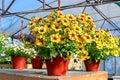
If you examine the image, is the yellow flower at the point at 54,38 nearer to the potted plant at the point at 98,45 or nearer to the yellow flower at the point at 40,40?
the yellow flower at the point at 40,40

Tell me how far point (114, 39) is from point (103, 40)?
168 mm

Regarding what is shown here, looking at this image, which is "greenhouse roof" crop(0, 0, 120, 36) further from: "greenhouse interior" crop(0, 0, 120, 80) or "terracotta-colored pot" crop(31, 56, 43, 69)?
"greenhouse interior" crop(0, 0, 120, 80)

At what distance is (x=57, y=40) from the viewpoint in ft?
6.61

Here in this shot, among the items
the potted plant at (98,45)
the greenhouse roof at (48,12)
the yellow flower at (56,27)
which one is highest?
the greenhouse roof at (48,12)

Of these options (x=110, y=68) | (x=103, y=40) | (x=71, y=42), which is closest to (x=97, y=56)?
(x=103, y=40)

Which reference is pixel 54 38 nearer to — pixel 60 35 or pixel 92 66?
pixel 60 35

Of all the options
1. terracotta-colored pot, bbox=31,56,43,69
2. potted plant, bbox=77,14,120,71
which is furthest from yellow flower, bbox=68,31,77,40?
terracotta-colored pot, bbox=31,56,43,69

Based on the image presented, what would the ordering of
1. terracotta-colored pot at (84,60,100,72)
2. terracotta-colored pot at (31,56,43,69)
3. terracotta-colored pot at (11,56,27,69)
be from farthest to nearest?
terracotta-colored pot at (31,56,43,69)
terracotta-colored pot at (11,56,27,69)
terracotta-colored pot at (84,60,100,72)

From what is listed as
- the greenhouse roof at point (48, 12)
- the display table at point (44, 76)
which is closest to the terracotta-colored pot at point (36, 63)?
the display table at point (44, 76)

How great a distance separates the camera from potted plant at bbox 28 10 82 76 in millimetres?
2039

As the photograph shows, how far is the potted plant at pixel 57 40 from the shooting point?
6.69 feet

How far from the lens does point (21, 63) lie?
2.93 m

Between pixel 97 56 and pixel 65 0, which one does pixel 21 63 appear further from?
pixel 65 0

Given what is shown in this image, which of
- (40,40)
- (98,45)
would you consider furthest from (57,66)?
(98,45)
